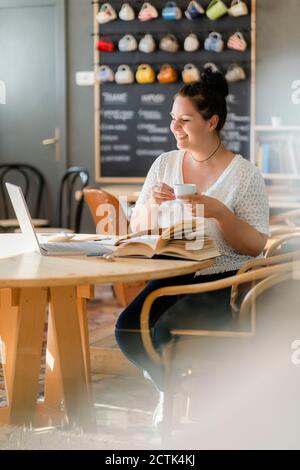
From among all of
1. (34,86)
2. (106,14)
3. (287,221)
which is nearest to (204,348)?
(287,221)

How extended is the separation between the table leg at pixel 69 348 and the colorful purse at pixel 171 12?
3.92 metres

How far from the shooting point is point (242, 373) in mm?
2193

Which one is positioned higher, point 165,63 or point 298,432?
point 165,63

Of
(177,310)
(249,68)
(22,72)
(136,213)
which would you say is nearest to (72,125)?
(22,72)

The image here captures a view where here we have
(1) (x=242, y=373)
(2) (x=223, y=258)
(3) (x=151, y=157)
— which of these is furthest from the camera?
(3) (x=151, y=157)

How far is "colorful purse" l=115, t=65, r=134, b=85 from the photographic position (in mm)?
6184

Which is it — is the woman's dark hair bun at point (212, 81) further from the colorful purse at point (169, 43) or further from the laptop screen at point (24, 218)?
the colorful purse at point (169, 43)

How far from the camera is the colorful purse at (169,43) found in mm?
5984

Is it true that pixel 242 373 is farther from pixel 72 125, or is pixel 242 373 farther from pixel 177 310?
pixel 72 125

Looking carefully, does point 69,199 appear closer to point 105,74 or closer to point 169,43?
point 105,74

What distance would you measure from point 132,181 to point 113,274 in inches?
170

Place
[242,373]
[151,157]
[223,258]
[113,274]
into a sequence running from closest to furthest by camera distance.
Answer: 1. [113,274]
2. [242,373]
3. [223,258]
4. [151,157]

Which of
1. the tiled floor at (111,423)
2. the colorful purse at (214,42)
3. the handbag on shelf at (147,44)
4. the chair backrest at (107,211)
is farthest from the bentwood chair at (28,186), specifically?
the tiled floor at (111,423)

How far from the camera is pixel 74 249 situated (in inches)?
95.0
